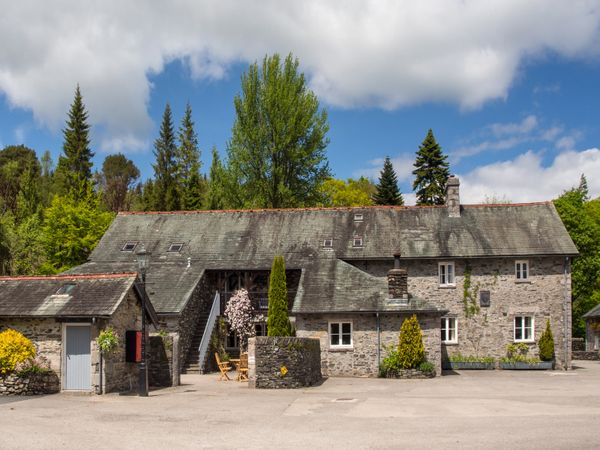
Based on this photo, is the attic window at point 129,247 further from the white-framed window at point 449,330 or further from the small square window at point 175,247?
the white-framed window at point 449,330

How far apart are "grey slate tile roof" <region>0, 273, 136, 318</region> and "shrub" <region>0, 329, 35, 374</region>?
842 mm

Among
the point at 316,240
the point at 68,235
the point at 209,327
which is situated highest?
the point at 68,235

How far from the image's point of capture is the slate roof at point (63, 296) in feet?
63.3

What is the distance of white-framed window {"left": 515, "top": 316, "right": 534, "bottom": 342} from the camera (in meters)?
29.0

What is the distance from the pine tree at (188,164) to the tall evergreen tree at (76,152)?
7.84 meters

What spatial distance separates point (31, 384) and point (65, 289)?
314 centimetres

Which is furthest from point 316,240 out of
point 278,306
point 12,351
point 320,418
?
point 320,418

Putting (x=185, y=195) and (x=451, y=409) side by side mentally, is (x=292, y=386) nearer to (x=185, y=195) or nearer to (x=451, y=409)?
(x=451, y=409)

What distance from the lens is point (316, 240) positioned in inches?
1241

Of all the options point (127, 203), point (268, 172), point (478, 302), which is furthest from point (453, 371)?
point (127, 203)

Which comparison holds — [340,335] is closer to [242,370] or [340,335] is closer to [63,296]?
[242,370]

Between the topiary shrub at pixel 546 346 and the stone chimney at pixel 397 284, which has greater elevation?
the stone chimney at pixel 397 284

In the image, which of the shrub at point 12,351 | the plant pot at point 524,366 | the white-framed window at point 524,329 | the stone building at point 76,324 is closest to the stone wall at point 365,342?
the plant pot at point 524,366

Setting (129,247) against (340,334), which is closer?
(340,334)
